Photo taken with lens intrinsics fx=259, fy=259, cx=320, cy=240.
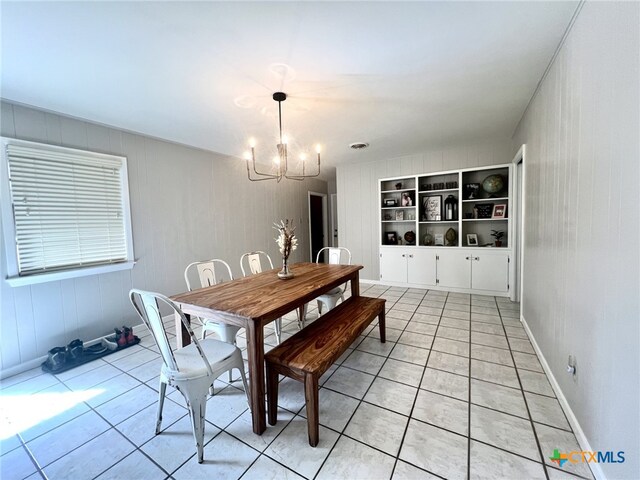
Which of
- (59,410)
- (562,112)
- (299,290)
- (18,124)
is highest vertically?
(18,124)

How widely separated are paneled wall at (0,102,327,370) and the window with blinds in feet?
0.38

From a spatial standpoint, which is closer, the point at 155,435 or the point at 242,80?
the point at 155,435

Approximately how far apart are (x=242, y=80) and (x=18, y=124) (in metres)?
2.12

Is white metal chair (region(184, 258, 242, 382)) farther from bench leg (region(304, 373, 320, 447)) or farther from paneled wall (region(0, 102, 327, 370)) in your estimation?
bench leg (region(304, 373, 320, 447))

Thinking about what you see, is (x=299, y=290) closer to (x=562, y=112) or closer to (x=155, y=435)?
(x=155, y=435)

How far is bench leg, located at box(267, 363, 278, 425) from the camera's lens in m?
1.62

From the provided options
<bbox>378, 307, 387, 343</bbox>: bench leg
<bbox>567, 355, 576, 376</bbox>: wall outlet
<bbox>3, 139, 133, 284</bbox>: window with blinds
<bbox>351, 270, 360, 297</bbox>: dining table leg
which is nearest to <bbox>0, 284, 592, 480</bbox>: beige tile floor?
<bbox>378, 307, 387, 343</bbox>: bench leg

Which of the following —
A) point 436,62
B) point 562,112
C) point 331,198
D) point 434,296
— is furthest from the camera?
point 331,198

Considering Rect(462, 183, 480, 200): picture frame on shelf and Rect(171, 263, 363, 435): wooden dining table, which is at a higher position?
Rect(462, 183, 480, 200): picture frame on shelf

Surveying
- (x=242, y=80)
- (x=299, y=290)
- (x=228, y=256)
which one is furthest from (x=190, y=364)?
(x=228, y=256)

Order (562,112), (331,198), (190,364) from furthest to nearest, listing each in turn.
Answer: (331,198), (562,112), (190,364)

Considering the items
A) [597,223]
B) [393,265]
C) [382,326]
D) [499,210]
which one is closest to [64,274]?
[382,326]

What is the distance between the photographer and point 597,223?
1.27 meters

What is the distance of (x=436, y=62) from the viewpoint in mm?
1888
